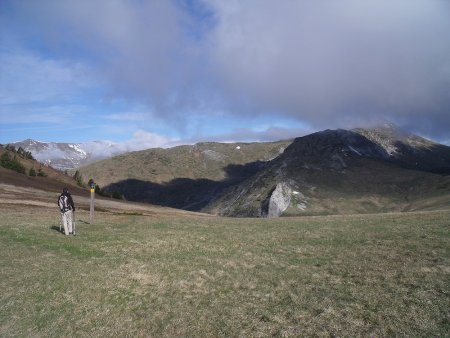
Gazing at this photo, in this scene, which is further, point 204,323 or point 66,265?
point 66,265

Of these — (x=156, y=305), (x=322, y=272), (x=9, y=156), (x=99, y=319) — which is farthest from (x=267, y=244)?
(x=9, y=156)

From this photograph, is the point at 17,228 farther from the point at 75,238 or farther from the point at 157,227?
the point at 157,227

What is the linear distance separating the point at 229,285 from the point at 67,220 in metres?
18.3

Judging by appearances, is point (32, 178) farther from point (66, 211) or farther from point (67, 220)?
point (66, 211)

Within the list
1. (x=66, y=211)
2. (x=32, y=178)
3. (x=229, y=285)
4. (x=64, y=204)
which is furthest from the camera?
(x=32, y=178)

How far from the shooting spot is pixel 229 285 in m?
20.5

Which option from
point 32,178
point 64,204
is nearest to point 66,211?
point 64,204

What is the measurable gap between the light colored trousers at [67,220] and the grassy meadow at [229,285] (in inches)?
55.1

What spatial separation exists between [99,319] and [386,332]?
1165cm

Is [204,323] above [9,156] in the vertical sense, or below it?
below

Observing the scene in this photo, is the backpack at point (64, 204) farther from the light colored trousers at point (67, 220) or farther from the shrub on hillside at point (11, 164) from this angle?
the shrub on hillside at point (11, 164)

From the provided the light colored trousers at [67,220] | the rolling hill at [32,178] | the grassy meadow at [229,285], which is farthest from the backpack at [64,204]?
the rolling hill at [32,178]

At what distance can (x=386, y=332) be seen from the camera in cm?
1425

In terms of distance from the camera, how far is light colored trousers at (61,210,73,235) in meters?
33.1
